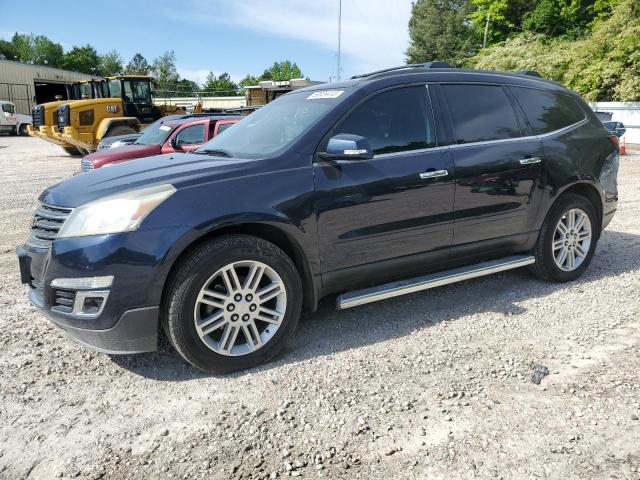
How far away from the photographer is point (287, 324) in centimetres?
321

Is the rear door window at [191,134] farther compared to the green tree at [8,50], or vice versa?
the green tree at [8,50]

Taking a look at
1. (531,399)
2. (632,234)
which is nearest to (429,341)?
(531,399)

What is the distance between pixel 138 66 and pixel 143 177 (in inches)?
4861

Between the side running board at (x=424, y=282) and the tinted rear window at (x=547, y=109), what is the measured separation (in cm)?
117

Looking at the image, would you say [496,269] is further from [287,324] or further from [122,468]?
[122,468]

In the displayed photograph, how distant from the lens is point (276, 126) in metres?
3.82

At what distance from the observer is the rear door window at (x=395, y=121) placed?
11.6 feet

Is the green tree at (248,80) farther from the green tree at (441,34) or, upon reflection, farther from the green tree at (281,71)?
the green tree at (441,34)

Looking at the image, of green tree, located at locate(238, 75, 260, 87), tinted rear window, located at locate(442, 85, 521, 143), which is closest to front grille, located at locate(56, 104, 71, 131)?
tinted rear window, located at locate(442, 85, 521, 143)

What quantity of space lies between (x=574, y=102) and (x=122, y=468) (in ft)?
15.7

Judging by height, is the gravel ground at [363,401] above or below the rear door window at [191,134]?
below

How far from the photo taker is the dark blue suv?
2809 millimetres

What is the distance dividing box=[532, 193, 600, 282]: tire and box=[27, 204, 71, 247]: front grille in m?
3.74

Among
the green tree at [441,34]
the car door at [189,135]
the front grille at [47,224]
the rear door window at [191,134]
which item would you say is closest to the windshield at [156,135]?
the car door at [189,135]
